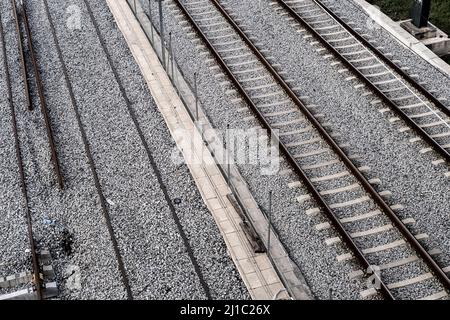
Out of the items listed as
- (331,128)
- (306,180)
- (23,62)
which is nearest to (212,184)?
(306,180)

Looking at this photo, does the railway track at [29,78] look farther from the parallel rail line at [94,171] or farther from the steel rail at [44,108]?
the parallel rail line at [94,171]

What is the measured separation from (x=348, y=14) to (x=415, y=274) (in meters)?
12.2

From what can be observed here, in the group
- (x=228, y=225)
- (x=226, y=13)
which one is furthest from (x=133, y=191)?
(x=226, y=13)

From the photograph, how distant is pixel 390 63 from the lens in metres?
19.4

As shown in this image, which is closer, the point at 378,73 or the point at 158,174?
the point at 158,174

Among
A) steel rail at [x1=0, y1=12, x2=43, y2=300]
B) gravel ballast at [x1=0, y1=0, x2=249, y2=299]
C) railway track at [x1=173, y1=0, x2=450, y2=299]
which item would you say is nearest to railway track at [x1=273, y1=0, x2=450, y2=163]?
railway track at [x1=173, y1=0, x2=450, y2=299]

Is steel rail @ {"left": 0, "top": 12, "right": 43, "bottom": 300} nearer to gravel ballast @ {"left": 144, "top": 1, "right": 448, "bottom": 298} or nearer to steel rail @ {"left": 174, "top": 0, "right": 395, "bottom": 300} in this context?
gravel ballast @ {"left": 144, "top": 1, "right": 448, "bottom": 298}

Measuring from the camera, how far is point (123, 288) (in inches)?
502

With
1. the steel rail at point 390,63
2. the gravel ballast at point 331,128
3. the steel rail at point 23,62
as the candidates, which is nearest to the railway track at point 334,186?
the gravel ballast at point 331,128

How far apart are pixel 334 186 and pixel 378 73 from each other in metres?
5.55

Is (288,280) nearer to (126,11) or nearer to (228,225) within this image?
(228,225)

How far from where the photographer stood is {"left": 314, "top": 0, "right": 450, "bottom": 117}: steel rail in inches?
690

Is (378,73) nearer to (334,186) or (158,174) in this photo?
(334,186)

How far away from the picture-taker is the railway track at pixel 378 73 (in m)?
16.8
